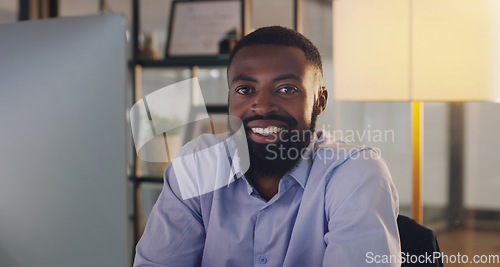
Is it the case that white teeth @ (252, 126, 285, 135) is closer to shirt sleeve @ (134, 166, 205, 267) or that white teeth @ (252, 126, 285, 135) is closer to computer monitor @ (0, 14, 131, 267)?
shirt sleeve @ (134, 166, 205, 267)

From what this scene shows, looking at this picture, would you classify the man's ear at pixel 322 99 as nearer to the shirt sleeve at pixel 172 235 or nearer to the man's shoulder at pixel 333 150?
the man's shoulder at pixel 333 150

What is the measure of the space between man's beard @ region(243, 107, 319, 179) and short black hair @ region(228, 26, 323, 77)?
10 centimetres

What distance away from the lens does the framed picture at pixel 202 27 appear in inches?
88.7

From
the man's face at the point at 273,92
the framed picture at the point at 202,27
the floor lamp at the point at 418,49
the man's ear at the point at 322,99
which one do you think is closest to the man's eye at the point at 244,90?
the man's face at the point at 273,92

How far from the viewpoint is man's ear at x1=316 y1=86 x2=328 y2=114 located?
3.10ft

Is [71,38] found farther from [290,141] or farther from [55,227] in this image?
[290,141]

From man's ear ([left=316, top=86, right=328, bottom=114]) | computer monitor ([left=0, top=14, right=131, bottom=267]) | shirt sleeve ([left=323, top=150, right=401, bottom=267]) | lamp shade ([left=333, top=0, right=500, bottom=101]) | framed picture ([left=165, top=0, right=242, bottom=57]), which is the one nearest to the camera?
computer monitor ([left=0, top=14, right=131, bottom=267])

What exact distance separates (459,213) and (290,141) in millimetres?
2366

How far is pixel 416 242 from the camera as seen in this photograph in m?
0.91

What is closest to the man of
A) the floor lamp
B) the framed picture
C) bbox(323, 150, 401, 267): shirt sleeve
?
bbox(323, 150, 401, 267): shirt sleeve

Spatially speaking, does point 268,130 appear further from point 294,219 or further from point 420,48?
point 420,48

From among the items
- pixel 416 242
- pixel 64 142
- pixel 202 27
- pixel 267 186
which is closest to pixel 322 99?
pixel 267 186

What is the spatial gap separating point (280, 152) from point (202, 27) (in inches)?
59.7

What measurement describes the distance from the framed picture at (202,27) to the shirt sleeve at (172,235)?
4.58 feet
